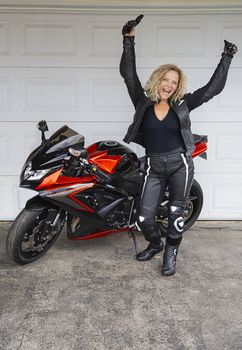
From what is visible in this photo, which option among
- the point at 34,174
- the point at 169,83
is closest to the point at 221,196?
the point at 169,83

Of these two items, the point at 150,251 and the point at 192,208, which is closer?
the point at 150,251

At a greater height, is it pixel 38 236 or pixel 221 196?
pixel 221 196

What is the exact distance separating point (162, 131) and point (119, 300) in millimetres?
1211

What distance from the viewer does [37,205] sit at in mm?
2965

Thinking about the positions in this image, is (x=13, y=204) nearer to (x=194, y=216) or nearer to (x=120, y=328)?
(x=194, y=216)

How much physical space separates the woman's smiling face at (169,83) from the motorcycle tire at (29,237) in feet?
4.00

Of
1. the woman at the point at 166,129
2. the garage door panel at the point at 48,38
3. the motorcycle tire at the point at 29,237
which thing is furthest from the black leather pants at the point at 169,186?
the garage door panel at the point at 48,38

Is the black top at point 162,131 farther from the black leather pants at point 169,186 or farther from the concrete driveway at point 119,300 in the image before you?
the concrete driveway at point 119,300

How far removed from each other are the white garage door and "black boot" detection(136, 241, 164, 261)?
1133 millimetres

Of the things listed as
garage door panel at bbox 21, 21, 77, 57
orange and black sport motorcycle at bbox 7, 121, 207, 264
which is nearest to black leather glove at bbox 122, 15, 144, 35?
orange and black sport motorcycle at bbox 7, 121, 207, 264

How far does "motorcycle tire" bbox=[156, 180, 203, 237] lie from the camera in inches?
142

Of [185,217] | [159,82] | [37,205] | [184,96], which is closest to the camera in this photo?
[159,82]

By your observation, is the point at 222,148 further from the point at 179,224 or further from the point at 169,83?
the point at 169,83

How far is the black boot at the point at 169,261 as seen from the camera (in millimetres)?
2999
